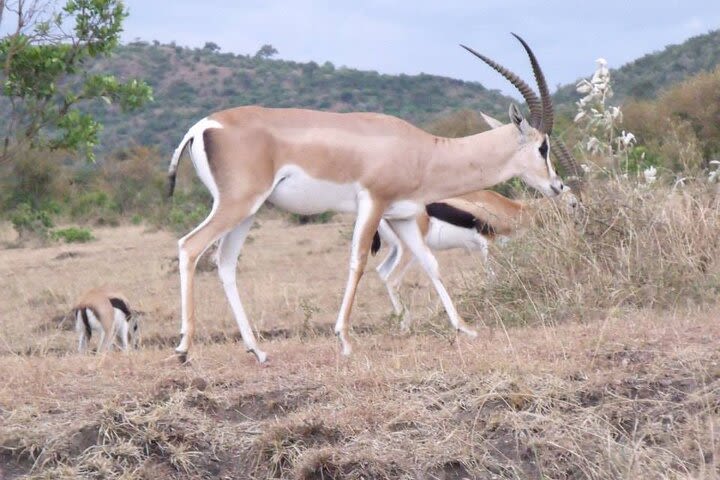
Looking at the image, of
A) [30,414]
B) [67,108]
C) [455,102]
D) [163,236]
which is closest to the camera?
[30,414]

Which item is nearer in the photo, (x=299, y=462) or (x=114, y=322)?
(x=299, y=462)

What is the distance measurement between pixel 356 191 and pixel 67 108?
399 centimetres

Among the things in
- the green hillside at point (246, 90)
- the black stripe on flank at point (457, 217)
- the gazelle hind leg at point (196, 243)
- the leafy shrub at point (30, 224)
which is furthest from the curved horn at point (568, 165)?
the green hillside at point (246, 90)

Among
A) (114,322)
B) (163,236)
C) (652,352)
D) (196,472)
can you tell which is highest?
(652,352)

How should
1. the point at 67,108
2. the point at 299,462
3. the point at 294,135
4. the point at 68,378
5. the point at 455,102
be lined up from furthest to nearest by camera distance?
the point at 455,102, the point at 67,108, the point at 294,135, the point at 68,378, the point at 299,462

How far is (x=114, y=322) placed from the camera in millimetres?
10461

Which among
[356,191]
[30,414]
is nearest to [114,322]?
[356,191]

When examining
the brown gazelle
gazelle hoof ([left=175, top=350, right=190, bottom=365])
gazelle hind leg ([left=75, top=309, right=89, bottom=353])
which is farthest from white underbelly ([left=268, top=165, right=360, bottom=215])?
gazelle hind leg ([left=75, top=309, right=89, bottom=353])

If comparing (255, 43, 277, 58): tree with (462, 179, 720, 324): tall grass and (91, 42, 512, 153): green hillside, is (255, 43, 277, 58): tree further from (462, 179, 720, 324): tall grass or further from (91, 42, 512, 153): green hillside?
(462, 179, 720, 324): tall grass

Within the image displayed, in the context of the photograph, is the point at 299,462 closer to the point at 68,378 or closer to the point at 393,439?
the point at 393,439

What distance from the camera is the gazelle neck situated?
24.5 ft

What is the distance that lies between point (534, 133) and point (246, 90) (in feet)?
124

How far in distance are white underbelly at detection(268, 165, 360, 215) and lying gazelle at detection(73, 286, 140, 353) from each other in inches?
152

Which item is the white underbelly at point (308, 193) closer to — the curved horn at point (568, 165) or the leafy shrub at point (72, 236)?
the curved horn at point (568, 165)
